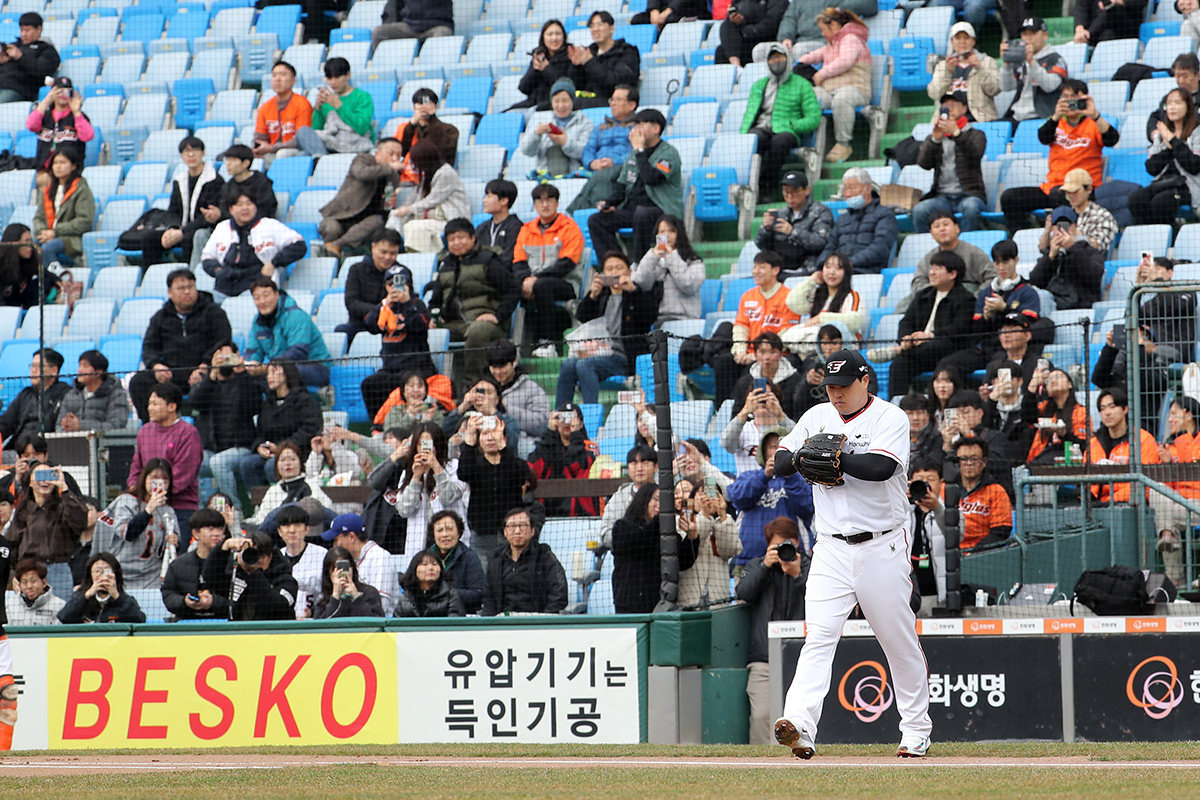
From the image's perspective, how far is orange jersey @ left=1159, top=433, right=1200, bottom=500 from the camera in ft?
33.4

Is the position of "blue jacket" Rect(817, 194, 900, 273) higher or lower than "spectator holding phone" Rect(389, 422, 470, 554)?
higher

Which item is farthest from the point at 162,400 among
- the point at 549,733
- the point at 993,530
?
the point at 993,530

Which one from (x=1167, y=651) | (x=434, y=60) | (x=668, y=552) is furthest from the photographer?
(x=434, y=60)

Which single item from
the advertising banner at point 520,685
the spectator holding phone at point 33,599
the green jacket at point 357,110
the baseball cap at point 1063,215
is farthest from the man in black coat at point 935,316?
the green jacket at point 357,110

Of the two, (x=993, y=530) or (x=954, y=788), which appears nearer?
(x=954, y=788)

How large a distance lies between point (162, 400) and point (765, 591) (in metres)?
5.02

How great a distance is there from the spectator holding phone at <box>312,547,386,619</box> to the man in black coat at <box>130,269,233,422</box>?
355 centimetres

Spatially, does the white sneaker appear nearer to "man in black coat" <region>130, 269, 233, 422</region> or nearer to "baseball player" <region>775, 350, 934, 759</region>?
"baseball player" <region>775, 350, 934, 759</region>

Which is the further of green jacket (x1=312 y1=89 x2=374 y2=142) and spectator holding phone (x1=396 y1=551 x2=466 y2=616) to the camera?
green jacket (x1=312 y1=89 x2=374 y2=142)

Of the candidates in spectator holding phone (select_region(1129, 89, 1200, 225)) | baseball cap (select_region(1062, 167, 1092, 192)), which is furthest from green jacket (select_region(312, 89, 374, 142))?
spectator holding phone (select_region(1129, 89, 1200, 225))

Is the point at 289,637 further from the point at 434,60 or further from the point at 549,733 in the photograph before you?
the point at 434,60

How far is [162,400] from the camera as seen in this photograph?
12266 mm

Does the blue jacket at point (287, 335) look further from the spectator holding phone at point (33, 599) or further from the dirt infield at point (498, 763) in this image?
the dirt infield at point (498, 763)

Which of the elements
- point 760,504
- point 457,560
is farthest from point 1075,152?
point 457,560
